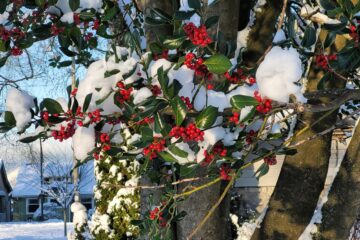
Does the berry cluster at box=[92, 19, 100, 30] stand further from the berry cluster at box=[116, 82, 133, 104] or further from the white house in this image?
the white house

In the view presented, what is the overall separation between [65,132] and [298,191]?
1.41 metres

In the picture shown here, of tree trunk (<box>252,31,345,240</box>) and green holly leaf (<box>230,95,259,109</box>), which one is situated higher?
green holly leaf (<box>230,95,259,109</box>)

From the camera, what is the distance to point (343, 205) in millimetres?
2744

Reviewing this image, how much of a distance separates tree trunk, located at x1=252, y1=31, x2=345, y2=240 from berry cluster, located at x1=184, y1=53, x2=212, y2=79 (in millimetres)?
1092

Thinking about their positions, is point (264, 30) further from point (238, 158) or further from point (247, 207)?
point (247, 207)

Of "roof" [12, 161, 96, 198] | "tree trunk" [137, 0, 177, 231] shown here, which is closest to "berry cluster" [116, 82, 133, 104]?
"tree trunk" [137, 0, 177, 231]

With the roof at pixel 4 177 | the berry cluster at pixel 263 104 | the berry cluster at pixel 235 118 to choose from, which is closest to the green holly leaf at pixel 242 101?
the berry cluster at pixel 263 104

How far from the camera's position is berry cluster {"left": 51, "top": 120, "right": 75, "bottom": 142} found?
1.87 metres

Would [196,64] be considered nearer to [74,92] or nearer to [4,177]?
[74,92]

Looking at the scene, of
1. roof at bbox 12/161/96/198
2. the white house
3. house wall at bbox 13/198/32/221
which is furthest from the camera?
house wall at bbox 13/198/32/221

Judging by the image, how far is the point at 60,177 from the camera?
32906 mm

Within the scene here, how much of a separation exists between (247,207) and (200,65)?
9877 mm

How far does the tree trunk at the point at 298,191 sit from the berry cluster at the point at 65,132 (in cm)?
133

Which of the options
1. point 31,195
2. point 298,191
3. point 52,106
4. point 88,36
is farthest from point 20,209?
point 52,106
